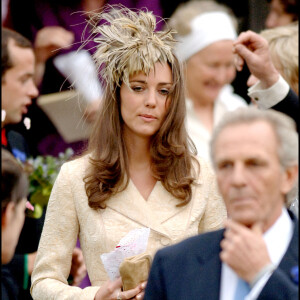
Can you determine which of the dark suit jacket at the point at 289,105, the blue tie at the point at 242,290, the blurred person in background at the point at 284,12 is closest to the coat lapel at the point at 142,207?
the dark suit jacket at the point at 289,105

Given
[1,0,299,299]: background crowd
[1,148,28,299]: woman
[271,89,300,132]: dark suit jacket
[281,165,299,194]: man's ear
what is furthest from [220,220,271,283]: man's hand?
[271,89,300,132]: dark suit jacket

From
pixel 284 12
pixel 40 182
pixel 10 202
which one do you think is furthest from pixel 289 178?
pixel 284 12

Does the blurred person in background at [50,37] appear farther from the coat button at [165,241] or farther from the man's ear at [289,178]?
the man's ear at [289,178]

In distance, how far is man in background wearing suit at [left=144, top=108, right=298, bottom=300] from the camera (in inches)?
109

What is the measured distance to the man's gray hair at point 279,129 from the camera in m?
2.95

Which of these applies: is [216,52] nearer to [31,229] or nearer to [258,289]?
[31,229]

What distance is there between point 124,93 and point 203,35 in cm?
213

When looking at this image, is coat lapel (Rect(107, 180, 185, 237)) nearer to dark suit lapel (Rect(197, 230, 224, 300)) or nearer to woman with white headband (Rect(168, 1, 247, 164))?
dark suit lapel (Rect(197, 230, 224, 300))

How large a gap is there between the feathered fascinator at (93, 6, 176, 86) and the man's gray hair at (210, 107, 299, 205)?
102 centimetres

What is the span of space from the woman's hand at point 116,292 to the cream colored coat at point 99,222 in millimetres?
139

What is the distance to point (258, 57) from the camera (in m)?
4.23

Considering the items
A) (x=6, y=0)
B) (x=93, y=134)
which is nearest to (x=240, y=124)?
(x=93, y=134)

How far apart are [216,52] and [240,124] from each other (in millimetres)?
3196

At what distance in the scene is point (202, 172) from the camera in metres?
4.11
